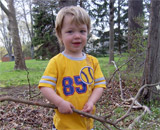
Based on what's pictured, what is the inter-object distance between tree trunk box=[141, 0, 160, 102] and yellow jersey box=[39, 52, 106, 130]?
2.65 meters

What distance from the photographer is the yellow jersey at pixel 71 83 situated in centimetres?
155

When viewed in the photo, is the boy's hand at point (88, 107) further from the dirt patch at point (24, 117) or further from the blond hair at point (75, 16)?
the dirt patch at point (24, 117)

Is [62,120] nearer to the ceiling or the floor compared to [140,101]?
nearer to the ceiling

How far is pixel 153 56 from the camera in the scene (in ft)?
12.5

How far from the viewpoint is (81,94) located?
1606mm

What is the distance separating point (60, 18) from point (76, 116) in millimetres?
1031

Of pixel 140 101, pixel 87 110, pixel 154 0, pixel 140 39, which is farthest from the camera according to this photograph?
pixel 140 39

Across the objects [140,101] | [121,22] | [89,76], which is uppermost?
[121,22]

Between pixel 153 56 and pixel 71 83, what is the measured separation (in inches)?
116

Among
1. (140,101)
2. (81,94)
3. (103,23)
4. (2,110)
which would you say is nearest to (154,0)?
(140,101)

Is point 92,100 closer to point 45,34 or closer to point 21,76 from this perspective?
point 21,76

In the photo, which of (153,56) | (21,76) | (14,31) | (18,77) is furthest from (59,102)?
(14,31)

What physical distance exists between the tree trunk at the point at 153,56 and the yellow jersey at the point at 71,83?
2.65 meters

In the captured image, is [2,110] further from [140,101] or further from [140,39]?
[140,39]
